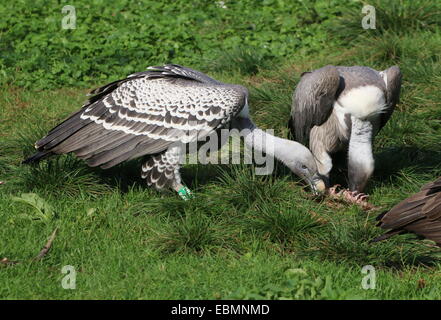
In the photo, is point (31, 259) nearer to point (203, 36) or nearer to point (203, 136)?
point (203, 136)

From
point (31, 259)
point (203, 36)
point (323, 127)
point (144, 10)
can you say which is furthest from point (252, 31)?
point (31, 259)

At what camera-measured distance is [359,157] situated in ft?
20.6

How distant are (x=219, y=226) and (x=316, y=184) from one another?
100 centimetres

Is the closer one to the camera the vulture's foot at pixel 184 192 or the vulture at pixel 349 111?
the vulture's foot at pixel 184 192

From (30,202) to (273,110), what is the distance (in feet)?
8.26

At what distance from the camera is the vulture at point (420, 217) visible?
4.93 m

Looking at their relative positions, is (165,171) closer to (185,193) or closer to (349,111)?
(185,193)

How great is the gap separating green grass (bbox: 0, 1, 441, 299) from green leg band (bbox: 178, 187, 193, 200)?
0.35ft

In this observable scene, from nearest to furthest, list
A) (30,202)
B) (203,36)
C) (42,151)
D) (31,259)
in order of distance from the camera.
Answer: (31,259), (30,202), (42,151), (203,36)

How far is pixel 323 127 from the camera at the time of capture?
21.5ft

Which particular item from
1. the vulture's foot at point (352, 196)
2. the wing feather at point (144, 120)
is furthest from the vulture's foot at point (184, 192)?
the vulture's foot at point (352, 196)

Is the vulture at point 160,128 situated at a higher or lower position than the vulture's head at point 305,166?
higher

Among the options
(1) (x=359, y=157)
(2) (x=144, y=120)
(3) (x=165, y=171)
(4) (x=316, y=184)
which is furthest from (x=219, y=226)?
(1) (x=359, y=157)

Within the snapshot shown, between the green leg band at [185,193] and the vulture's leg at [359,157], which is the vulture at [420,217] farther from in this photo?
the green leg band at [185,193]
